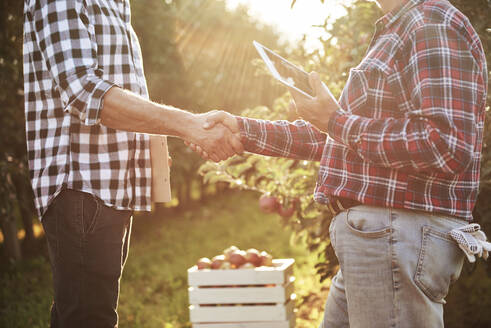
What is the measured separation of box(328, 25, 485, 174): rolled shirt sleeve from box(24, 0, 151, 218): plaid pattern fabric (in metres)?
0.93

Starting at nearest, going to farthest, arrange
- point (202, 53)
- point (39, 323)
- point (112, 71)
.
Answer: point (112, 71), point (39, 323), point (202, 53)

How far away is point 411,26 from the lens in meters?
1.69

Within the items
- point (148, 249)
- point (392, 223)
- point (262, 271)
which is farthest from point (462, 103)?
point (148, 249)

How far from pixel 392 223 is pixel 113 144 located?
1079 millimetres

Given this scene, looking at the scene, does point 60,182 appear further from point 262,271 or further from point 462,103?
point 262,271

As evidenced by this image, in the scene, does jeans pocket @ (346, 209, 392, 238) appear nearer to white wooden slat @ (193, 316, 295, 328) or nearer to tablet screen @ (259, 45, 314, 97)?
tablet screen @ (259, 45, 314, 97)

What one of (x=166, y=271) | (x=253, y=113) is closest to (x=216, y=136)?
(x=253, y=113)

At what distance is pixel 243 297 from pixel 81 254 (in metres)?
1.97

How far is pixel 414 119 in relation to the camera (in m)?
1.67

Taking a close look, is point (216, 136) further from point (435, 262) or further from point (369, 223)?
point (435, 262)

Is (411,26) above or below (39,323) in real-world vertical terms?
above

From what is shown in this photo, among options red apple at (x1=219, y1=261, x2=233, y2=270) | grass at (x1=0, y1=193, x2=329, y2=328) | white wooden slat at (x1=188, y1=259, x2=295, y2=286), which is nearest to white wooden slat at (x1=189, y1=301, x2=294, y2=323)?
white wooden slat at (x1=188, y1=259, x2=295, y2=286)

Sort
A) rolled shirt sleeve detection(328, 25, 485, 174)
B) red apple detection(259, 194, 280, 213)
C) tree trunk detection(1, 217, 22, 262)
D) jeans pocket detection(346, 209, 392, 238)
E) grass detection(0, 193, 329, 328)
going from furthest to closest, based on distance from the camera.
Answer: tree trunk detection(1, 217, 22, 262)
grass detection(0, 193, 329, 328)
red apple detection(259, 194, 280, 213)
jeans pocket detection(346, 209, 392, 238)
rolled shirt sleeve detection(328, 25, 485, 174)

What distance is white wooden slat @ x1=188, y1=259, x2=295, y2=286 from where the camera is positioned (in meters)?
3.70
